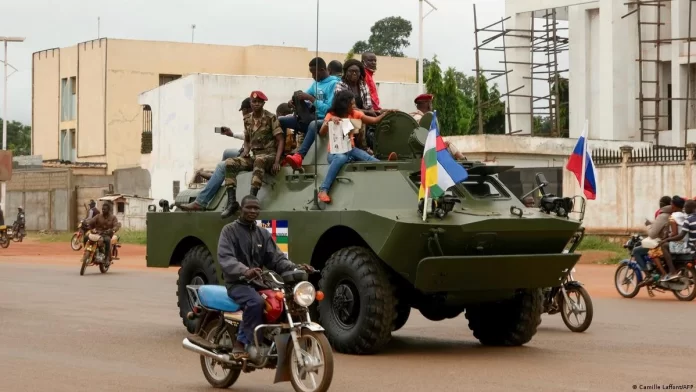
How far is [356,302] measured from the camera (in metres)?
12.6

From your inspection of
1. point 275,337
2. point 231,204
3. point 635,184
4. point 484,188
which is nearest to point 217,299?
point 275,337

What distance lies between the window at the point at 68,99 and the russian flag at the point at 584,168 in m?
54.7

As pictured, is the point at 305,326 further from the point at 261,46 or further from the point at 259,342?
the point at 261,46

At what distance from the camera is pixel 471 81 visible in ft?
295

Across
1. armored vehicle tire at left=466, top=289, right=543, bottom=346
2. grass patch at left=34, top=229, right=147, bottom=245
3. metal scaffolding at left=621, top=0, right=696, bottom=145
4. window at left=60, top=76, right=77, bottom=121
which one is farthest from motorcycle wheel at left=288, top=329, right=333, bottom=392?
window at left=60, top=76, right=77, bottom=121

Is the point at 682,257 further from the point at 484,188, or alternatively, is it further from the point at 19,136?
the point at 19,136

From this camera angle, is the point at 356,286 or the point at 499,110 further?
the point at 499,110

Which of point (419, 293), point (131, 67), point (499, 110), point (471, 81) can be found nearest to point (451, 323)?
point (419, 293)

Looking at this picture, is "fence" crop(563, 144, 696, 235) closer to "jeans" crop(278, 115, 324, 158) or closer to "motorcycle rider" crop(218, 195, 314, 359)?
"jeans" crop(278, 115, 324, 158)

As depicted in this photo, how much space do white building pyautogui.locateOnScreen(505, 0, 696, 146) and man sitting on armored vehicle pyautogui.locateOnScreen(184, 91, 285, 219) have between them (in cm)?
2546

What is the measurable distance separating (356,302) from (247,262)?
2.53 metres

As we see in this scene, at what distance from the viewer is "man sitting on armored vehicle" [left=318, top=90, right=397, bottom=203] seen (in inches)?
530

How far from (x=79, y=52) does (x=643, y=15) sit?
34054 millimetres

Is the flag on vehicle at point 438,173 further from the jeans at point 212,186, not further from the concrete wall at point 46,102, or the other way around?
the concrete wall at point 46,102
